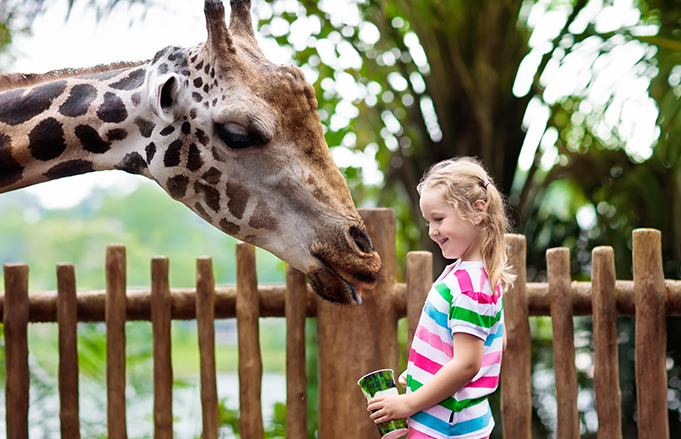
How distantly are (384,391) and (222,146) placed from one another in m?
0.77

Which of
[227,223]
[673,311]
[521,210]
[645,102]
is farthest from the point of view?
[521,210]

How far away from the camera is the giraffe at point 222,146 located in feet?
4.73

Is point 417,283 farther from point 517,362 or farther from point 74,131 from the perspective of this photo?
point 74,131

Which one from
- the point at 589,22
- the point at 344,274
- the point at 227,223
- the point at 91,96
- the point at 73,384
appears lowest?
the point at 73,384

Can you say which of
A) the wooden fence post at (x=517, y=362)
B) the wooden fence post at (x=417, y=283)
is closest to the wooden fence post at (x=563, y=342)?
the wooden fence post at (x=517, y=362)

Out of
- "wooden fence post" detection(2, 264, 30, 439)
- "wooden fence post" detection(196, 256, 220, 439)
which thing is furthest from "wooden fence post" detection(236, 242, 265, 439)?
"wooden fence post" detection(2, 264, 30, 439)

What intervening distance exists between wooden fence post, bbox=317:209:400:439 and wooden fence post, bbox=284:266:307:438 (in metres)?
0.10

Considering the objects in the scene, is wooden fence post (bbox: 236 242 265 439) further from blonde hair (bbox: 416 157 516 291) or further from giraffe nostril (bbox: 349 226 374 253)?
blonde hair (bbox: 416 157 516 291)

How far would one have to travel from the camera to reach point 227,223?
1535mm

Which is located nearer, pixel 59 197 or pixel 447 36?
pixel 447 36

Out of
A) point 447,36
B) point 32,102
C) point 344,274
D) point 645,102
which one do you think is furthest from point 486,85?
point 32,102

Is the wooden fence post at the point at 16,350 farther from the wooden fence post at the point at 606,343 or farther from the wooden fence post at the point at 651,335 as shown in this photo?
the wooden fence post at the point at 651,335

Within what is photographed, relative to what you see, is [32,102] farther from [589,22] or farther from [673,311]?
[589,22]

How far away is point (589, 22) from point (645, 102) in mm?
599
